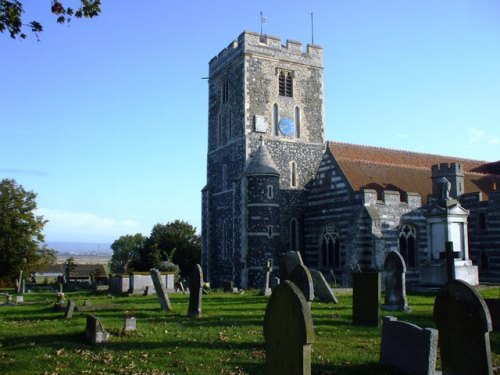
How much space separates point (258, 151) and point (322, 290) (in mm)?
14889

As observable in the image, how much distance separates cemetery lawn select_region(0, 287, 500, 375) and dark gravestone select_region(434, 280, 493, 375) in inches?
41.1

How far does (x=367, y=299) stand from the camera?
11.2 m

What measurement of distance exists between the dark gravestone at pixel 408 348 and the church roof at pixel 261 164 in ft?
71.6

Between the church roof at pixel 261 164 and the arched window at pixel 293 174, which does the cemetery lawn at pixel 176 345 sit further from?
the arched window at pixel 293 174

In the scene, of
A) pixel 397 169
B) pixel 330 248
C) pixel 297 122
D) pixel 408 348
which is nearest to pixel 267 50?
pixel 297 122

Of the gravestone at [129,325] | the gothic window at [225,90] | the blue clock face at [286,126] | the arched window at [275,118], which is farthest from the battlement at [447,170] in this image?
the gravestone at [129,325]

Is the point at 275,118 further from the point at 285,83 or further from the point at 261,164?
the point at 261,164

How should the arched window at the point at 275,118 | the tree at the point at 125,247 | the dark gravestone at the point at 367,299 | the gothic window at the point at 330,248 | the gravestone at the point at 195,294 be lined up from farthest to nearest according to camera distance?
the tree at the point at 125,247, the arched window at the point at 275,118, the gothic window at the point at 330,248, the gravestone at the point at 195,294, the dark gravestone at the point at 367,299

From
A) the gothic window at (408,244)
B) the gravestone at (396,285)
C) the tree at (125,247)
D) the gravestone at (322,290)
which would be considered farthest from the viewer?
the tree at (125,247)

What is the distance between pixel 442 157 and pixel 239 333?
27.7 meters

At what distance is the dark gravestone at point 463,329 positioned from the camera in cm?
621

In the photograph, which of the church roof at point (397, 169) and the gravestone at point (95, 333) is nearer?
the gravestone at point (95, 333)

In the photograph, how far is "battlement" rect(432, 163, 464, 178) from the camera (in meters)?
28.5

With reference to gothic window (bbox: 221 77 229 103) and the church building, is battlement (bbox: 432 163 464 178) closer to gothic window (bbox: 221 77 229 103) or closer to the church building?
the church building
